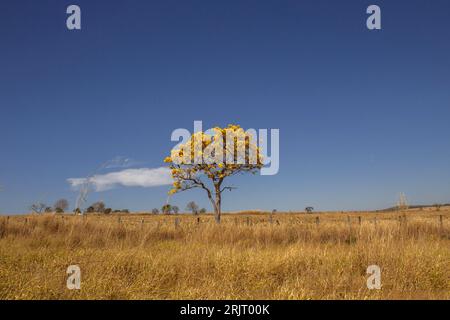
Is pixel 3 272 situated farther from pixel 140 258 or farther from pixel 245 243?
pixel 245 243

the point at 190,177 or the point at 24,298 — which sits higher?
the point at 190,177

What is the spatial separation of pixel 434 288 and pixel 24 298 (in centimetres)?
616

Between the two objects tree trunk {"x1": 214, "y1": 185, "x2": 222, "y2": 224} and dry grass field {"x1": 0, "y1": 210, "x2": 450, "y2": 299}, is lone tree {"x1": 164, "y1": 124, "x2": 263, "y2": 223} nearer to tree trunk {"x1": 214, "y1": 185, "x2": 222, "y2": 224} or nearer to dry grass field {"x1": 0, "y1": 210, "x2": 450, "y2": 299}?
tree trunk {"x1": 214, "y1": 185, "x2": 222, "y2": 224}

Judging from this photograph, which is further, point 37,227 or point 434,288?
point 37,227

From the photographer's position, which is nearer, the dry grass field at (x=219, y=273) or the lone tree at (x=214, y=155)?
the dry grass field at (x=219, y=273)

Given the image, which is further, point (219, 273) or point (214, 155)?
point (214, 155)

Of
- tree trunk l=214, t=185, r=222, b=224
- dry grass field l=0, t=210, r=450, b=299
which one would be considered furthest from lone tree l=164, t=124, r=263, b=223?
dry grass field l=0, t=210, r=450, b=299

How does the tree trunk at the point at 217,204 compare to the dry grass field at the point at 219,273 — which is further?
the tree trunk at the point at 217,204

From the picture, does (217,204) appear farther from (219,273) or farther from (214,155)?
(219,273)

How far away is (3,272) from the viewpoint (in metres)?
5.86

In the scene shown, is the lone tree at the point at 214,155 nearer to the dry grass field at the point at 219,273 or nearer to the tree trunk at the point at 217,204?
the tree trunk at the point at 217,204

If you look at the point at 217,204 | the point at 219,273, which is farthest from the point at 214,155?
the point at 219,273

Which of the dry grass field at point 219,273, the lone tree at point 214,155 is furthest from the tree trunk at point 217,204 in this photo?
the dry grass field at point 219,273

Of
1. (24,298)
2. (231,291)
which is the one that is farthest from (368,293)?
(24,298)
